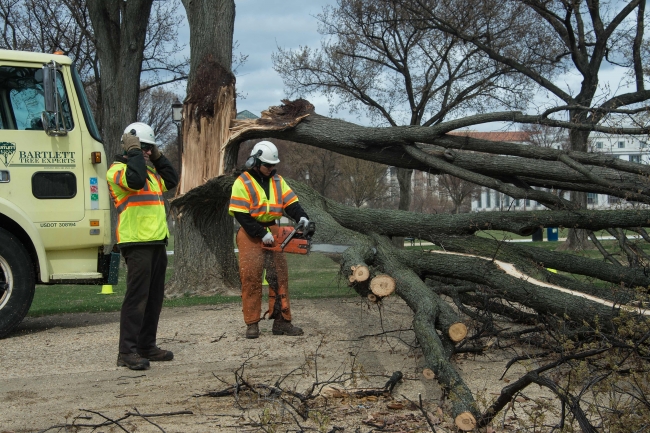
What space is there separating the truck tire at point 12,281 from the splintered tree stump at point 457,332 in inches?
182

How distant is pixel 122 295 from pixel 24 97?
5.84 m

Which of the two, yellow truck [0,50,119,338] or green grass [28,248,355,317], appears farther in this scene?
green grass [28,248,355,317]

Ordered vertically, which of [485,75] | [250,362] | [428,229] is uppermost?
[485,75]

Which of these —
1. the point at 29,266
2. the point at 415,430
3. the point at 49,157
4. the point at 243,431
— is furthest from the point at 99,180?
the point at 415,430

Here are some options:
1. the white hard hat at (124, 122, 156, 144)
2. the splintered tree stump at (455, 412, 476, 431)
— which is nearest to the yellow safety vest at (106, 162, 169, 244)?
the white hard hat at (124, 122, 156, 144)

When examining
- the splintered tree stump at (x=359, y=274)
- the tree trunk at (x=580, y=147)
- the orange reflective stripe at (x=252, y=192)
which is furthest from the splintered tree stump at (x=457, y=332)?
the tree trunk at (x=580, y=147)

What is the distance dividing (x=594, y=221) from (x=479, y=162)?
5.24 ft

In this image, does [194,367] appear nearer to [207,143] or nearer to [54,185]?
[54,185]

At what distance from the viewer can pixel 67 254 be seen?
25.2ft

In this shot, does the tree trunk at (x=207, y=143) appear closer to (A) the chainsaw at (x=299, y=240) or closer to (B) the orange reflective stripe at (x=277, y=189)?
(B) the orange reflective stripe at (x=277, y=189)

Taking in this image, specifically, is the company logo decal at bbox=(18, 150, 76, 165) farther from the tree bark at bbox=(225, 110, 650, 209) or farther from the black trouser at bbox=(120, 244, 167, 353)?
the tree bark at bbox=(225, 110, 650, 209)

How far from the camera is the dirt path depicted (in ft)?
15.6

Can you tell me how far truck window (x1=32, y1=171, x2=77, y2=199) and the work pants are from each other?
1947 millimetres

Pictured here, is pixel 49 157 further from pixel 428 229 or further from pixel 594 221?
pixel 594 221
